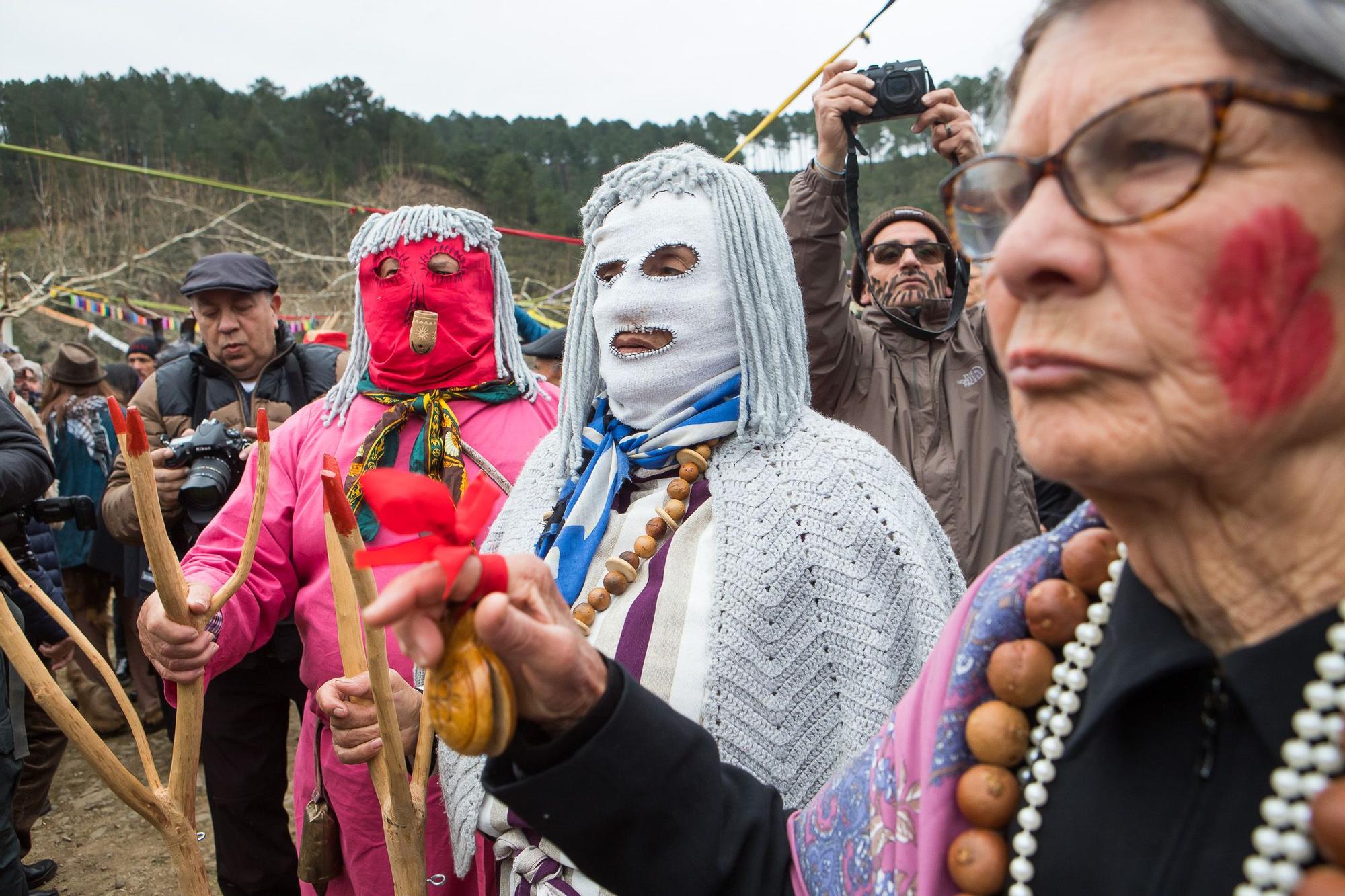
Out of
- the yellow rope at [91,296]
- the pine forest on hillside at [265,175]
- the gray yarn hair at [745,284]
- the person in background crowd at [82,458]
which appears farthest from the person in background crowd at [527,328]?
the pine forest on hillside at [265,175]

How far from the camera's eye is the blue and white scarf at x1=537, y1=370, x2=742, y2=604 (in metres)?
1.78

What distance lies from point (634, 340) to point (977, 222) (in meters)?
1.02

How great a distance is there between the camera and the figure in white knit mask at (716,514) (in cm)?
160

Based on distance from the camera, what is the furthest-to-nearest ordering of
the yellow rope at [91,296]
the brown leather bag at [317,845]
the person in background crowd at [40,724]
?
the yellow rope at [91,296]
the person in background crowd at [40,724]
the brown leather bag at [317,845]

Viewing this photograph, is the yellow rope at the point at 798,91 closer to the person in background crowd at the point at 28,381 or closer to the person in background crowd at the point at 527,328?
the person in background crowd at the point at 527,328

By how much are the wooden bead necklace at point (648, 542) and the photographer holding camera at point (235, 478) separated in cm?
170

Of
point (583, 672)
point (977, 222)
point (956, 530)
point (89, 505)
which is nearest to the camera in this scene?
point (977, 222)

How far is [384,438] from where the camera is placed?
262 centimetres

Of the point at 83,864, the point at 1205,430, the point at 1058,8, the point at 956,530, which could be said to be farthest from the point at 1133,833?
the point at 83,864

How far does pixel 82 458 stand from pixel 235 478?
3.69 meters

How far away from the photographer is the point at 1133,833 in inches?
31.0

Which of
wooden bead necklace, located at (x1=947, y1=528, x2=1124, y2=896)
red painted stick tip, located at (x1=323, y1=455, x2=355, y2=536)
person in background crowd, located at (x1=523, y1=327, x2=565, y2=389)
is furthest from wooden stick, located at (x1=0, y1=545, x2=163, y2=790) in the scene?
person in background crowd, located at (x1=523, y1=327, x2=565, y2=389)

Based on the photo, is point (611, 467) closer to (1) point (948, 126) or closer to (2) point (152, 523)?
(2) point (152, 523)

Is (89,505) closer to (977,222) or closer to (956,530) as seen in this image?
(956,530)
